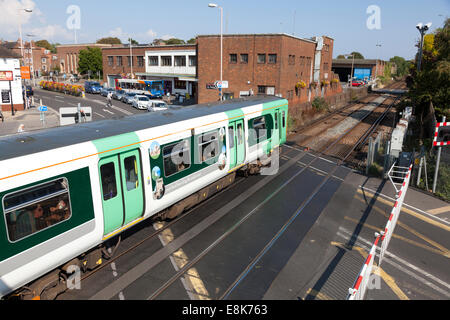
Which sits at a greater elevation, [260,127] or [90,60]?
[90,60]

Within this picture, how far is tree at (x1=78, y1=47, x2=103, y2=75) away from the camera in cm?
7788

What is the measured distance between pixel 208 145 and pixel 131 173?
3.63m

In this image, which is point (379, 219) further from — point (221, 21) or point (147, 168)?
point (221, 21)

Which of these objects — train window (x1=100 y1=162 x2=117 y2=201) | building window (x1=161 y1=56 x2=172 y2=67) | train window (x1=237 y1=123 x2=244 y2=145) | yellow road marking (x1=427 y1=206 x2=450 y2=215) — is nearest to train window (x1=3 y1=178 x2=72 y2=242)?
train window (x1=100 y1=162 x2=117 y2=201)

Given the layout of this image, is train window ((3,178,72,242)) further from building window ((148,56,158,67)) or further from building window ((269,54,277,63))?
building window ((148,56,158,67))

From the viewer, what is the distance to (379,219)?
37.1ft

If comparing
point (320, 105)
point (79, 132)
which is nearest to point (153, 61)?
point (320, 105)

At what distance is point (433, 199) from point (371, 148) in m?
3.74

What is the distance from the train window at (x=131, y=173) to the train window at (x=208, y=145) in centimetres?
293

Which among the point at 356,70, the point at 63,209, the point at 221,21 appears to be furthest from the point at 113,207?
the point at 356,70

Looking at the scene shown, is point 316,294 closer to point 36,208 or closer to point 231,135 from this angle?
point 36,208

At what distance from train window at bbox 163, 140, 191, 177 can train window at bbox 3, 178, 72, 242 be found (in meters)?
3.12

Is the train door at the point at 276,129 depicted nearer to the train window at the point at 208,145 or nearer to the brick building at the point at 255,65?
the train window at the point at 208,145

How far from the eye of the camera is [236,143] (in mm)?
→ 12906
